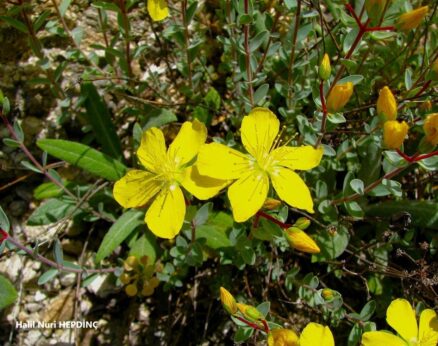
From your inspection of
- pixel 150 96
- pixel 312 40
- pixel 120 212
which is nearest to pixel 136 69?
pixel 150 96

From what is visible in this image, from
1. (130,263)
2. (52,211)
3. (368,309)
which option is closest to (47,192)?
(52,211)

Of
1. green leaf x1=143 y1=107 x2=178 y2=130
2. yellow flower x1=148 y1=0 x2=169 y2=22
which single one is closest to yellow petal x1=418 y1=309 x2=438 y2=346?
green leaf x1=143 y1=107 x2=178 y2=130

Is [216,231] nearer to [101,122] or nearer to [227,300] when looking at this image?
[227,300]

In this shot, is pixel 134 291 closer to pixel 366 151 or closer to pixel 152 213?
pixel 152 213

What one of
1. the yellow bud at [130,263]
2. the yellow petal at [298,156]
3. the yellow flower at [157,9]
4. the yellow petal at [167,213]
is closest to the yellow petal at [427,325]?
the yellow petal at [298,156]

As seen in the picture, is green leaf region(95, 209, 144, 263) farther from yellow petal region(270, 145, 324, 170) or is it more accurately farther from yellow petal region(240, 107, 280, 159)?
yellow petal region(270, 145, 324, 170)
